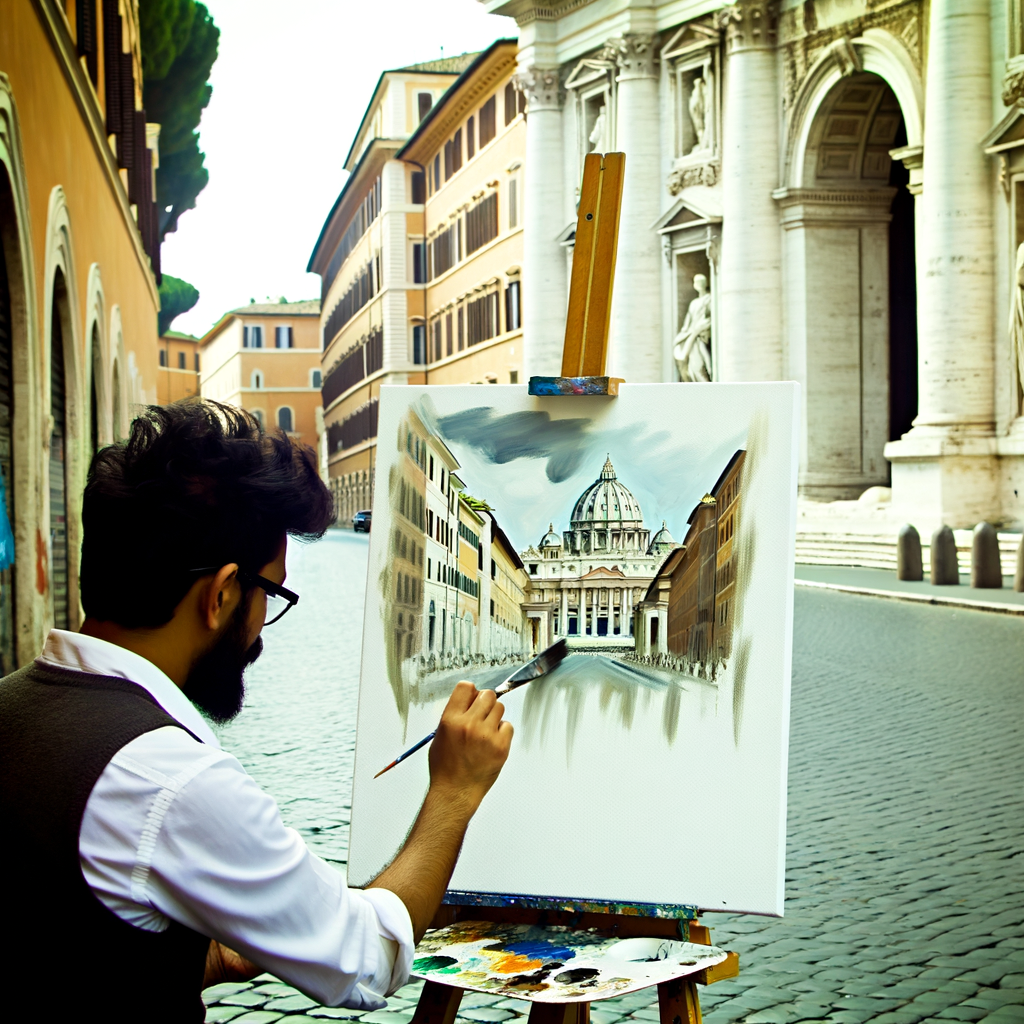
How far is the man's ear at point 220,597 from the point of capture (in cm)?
162

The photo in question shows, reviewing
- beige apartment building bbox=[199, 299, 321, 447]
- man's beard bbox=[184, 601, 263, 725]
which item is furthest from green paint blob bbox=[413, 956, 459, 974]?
beige apartment building bbox=[199, 299, 321, 447]

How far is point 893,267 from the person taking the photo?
75.3 ft

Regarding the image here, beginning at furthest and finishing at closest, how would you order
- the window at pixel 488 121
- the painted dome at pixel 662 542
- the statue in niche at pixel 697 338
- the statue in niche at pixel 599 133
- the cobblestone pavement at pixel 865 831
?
the window at pixel 488 121 < the statue in niche at pixel 599 133 < the statue in niche at pixel 697 338 < the cobblestone pavement at pixel 865 831 < the painted dome at pixel 662 542

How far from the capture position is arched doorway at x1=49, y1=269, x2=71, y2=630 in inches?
372

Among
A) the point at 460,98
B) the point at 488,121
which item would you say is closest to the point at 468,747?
the point at 488,121

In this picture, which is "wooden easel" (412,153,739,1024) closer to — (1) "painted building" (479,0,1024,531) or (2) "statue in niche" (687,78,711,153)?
(1) "painted building" (479,0,1024,531)

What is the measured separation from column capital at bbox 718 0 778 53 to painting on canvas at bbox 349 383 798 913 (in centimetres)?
2040

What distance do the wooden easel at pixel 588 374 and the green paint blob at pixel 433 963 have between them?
0.30ft

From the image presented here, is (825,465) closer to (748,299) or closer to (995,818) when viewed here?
(748,299)

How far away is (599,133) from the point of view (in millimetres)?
25797

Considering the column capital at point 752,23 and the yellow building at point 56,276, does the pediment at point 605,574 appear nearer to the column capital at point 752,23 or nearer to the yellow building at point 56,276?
the yellow building at point 56,276

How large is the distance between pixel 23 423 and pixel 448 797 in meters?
5.92

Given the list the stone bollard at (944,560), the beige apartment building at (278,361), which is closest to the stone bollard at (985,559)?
the stone bollard at (944,560)

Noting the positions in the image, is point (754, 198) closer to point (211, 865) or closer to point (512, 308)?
point (512, 308)
